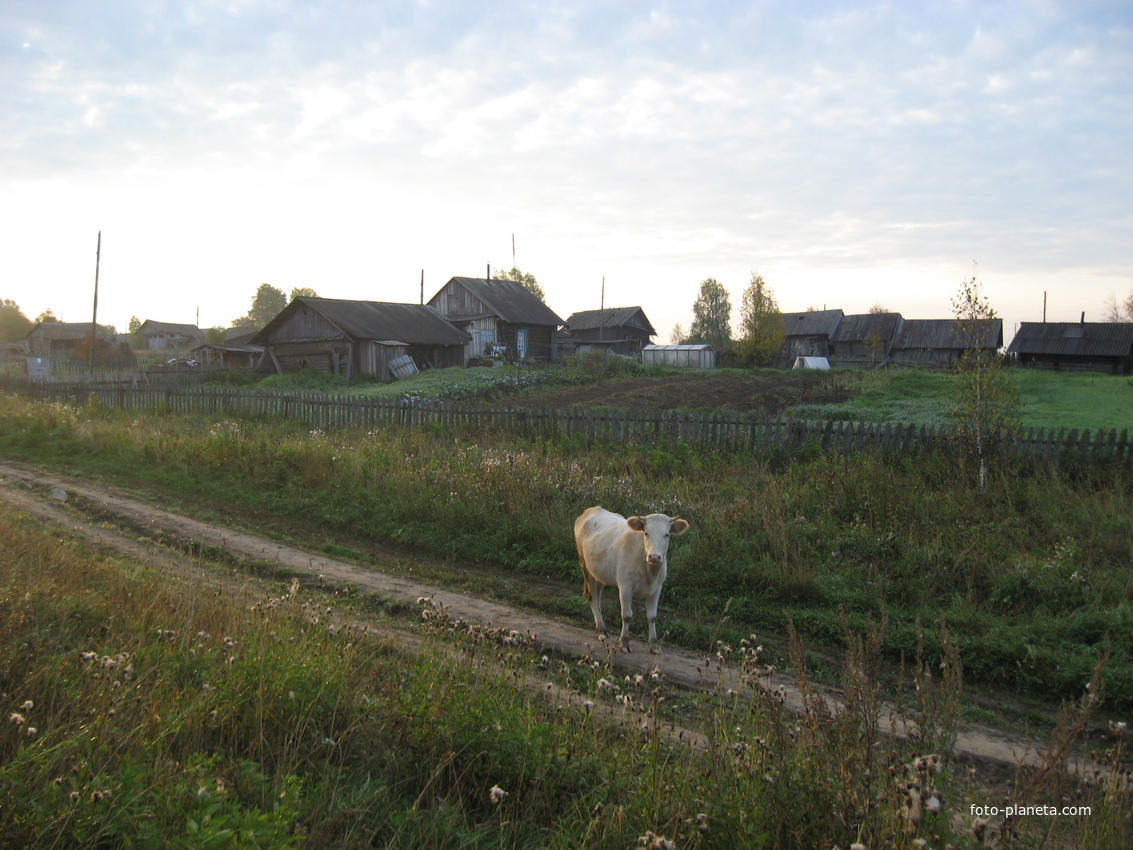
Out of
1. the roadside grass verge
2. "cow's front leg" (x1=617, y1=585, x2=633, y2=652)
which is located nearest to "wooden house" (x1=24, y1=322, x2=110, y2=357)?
"cow's front leg" (x1=617, y1=585, x2=633, y2=652)

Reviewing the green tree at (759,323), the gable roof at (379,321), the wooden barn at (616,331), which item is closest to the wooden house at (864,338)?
the green tree at (759,323)

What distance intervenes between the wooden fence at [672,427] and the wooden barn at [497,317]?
27224 millimetres

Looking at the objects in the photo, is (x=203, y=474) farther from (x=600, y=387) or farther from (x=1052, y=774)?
(x=600, y=387)

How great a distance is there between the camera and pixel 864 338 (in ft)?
222

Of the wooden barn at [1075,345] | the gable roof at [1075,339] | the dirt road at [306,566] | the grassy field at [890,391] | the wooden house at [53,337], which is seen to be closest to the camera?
the dirt road at [306,566]

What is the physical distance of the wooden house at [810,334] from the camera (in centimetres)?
7050

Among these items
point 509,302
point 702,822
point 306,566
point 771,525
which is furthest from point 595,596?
point 509,302

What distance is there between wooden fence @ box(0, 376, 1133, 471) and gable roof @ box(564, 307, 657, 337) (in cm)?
4934

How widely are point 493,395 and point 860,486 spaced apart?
71.2 ft

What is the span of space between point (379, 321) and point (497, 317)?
10379 mm

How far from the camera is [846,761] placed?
282cm

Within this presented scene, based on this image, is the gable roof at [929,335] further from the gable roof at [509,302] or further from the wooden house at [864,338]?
the gable roof at [509,302]

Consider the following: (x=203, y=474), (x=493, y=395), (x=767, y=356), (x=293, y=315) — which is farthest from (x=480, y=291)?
(x=203, y=474)

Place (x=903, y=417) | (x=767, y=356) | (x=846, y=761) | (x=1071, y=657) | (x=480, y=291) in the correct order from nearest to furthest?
(x=846, y=761) < (x=1071, y=657) < (x=903, y=417) < (x=480, y=291) < (x=767, y=356)
